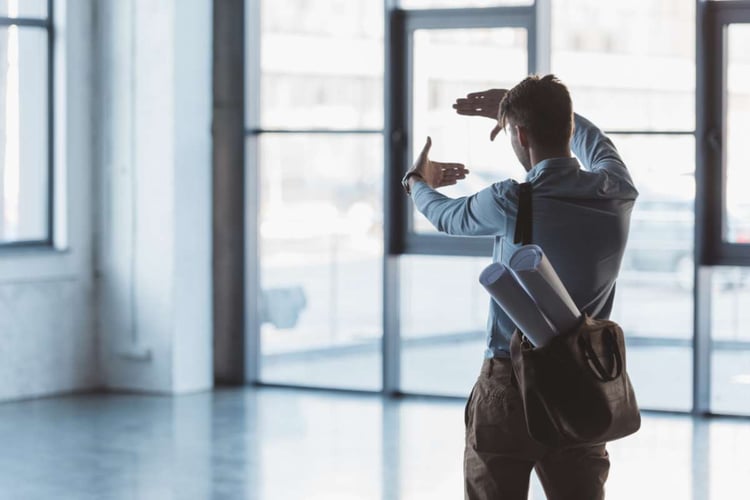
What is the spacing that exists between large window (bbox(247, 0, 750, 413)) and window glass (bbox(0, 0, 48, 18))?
1.28m

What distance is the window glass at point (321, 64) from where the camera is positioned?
7648 millimetres

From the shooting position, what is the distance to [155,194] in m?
7.63

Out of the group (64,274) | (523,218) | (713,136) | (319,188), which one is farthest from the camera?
(319,188)

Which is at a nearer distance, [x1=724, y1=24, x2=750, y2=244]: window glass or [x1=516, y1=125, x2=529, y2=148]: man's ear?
[x1=516, y1=125, x2=529, y2=148]: man's ear

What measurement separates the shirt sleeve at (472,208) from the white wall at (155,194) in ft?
16.6

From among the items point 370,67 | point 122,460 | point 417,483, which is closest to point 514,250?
point 417,483

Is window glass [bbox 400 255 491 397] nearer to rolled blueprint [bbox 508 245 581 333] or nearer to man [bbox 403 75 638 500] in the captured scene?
man [bbox 403 75 638 500]

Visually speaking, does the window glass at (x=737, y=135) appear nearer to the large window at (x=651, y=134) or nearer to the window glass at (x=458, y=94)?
the large window at (x=651, y=134)

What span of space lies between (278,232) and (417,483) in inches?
117

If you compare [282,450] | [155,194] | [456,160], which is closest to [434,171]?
[282,450]

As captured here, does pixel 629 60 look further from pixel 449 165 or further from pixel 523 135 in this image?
pixel 523 135

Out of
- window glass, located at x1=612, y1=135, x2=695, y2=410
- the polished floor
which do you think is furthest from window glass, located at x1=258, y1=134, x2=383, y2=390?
window glass, located at x1=612, y1=135, x2=695, y2=410

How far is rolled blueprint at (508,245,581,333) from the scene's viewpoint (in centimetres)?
226

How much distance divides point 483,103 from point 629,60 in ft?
15.1
